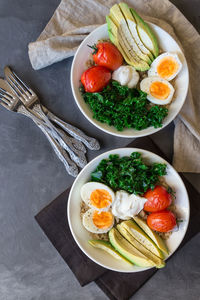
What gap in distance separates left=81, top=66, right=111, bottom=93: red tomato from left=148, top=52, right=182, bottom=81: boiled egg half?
0.87ft

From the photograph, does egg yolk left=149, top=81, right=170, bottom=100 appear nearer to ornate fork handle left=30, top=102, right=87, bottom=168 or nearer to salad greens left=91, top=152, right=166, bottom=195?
salad greens left=91, top=152, right=166, bottom=195

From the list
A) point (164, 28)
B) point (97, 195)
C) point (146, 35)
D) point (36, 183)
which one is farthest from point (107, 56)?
point (36, 183)

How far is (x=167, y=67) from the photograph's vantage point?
67.9 inches

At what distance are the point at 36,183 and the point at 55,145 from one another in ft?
0.93

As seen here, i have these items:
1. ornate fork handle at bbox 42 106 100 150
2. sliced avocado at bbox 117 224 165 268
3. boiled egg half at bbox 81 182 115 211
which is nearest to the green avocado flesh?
ornate fork handle at bbox 42 106 100 150

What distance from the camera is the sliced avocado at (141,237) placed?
1.74 meters

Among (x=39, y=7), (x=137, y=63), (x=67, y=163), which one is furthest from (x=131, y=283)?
(x=39, y=7)

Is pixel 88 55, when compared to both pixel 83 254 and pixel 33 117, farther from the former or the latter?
pixel 83 254

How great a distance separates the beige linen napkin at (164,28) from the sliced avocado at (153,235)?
386 millimetres

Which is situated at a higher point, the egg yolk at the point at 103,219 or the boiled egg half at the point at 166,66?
the boiled egg half at the point at 166,66

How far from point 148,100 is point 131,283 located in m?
1.09

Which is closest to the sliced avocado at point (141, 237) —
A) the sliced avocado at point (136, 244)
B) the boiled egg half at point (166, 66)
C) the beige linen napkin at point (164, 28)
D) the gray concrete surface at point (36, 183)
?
the sliced avocado at point (136, 244)

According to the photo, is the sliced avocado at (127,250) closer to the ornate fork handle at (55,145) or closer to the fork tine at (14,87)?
the ornate fork handle at (55,145)

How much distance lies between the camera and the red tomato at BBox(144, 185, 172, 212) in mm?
1693
